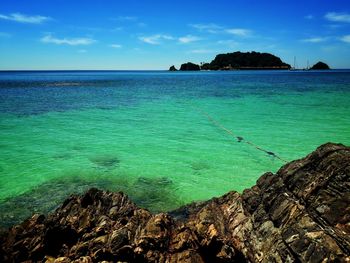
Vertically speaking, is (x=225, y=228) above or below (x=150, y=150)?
above

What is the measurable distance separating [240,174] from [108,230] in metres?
7.60

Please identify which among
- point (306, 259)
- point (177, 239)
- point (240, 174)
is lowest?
point (240, 174)

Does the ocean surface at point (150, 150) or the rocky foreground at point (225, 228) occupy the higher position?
the rocky foreground at point (225, 228)

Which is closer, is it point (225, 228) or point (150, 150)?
point (225, 228)

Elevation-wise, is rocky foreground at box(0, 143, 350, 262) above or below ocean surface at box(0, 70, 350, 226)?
above

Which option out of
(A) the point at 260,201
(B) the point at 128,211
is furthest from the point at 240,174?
(B) the point at 128,211

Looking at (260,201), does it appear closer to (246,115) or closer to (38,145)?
(38,145)

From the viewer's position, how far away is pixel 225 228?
6.24 m

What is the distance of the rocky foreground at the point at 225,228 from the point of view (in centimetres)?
515

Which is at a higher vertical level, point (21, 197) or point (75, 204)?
point (75, 204)

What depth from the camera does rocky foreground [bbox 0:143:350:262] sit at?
5.15 m

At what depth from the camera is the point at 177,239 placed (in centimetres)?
600

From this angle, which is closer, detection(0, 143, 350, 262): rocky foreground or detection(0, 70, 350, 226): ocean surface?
detection(0, 143, 350, 262): rocky foreground

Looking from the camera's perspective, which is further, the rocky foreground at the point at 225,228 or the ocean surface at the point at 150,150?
the ocean surface at the point at 150,150
